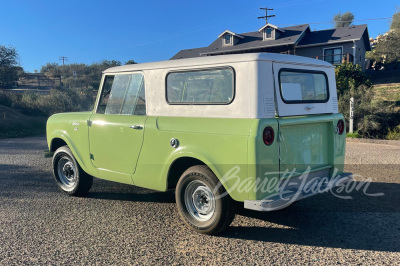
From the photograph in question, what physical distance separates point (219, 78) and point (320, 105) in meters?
1.48

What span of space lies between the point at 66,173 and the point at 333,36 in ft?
94.8

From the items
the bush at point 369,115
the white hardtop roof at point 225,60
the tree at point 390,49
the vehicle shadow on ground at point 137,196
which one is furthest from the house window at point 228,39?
the white hardtop roof at point 225,60

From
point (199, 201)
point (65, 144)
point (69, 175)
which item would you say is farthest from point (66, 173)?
point (199, 201)

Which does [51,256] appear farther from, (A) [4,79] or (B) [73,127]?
(A) [4,79]

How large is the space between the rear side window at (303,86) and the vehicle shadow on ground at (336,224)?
5.11 feet

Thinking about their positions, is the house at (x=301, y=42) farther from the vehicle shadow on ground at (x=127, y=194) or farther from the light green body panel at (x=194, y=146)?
the light green body panel at (x=194, y=146)

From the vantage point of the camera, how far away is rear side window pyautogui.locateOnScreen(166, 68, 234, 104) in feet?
13.2

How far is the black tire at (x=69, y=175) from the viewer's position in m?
5.77

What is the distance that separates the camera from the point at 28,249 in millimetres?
3877

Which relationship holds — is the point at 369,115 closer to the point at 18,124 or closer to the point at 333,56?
the point at 18,124

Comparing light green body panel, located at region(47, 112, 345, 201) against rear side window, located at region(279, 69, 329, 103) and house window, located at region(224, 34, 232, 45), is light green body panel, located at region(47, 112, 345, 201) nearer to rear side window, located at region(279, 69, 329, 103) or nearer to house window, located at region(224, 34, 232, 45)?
rear side window, located at region(279, 69, 329, 103)

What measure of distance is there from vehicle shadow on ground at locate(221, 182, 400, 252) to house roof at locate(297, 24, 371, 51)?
86.6ft

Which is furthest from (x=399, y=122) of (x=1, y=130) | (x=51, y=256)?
(x=1, y=130)

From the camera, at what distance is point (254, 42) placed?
3181 cm
